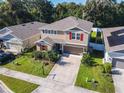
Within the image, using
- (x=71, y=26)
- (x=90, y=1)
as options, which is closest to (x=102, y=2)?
(x=90, y=1)

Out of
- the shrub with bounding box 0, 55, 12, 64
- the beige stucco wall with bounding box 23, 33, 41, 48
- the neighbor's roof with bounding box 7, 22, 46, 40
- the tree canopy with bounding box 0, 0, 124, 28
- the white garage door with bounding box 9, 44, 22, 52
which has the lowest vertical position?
the shrub with bounding box 0, 55, 12, 64

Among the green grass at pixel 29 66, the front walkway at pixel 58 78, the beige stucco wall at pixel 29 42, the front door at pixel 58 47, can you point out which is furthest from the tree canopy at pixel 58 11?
the front walkway at pixel 58 78

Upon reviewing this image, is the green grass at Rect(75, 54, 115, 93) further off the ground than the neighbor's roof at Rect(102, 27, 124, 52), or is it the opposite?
the neighbor's roof at Rect(102, 27, 124, 52)

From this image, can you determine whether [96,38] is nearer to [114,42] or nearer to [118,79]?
[114,42]

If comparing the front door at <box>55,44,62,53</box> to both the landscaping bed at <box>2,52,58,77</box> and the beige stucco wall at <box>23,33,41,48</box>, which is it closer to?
the landscaping bed at <box>2,52,58,77</box>

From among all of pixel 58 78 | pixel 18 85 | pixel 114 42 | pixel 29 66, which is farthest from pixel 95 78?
pixel 29 66

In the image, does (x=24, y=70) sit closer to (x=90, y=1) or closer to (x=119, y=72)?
(x=119, y=72)

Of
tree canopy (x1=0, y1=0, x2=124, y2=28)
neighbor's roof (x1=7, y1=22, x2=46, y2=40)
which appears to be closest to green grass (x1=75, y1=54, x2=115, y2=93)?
neighbor's roof (x1=7, y1=22, x2=46, y2=40)
